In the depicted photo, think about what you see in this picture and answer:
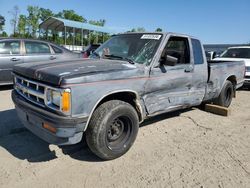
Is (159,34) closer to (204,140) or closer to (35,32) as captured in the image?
(204,140)

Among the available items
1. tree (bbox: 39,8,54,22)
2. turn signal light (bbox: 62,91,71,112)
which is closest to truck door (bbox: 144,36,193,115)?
turn signal light (bbox: 62,91,71,112)

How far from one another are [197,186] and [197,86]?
2.54 metres

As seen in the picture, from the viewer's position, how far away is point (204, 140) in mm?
4359

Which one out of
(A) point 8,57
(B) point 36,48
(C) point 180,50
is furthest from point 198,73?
(A) point 8,57

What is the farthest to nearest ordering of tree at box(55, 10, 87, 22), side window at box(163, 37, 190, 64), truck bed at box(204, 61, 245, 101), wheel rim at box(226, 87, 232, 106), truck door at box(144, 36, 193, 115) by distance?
tree at box(55, 10, 87, 22), wheel rim at box(226, 87, 232, 106), truck bed at box(204, 61, 245, 101), side window at box(163, 37, 190, 64), truck door at box(144, 36, 193, 115)

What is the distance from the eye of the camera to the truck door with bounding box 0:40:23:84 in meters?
7.51

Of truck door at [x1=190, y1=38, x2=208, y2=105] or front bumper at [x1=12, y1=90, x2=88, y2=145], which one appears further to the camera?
truck door at [x1=190, y1=38, x2=208, y2=105]

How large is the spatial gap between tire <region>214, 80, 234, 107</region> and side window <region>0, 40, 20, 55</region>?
20.1 ft

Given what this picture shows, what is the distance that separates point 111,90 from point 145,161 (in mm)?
1122

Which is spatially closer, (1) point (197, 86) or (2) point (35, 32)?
(1) point (197, 86)

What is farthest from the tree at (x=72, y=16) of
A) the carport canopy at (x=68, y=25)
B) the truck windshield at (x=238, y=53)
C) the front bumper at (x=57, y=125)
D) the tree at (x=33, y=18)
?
the front bumper at (x=57, y=125)

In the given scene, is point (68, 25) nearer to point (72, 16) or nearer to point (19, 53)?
point (19, 53)

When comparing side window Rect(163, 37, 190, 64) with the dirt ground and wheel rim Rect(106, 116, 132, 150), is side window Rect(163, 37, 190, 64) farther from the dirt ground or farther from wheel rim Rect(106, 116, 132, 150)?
wheel rim Rect(106, 116, 132, 150)

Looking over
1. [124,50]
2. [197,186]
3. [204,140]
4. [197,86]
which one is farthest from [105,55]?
[197,186]
